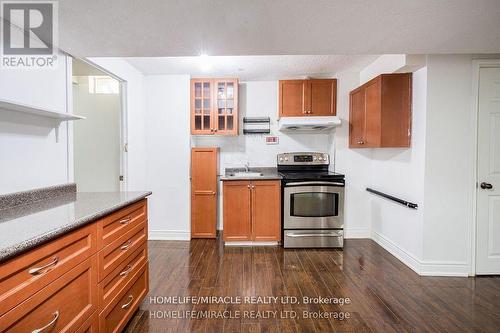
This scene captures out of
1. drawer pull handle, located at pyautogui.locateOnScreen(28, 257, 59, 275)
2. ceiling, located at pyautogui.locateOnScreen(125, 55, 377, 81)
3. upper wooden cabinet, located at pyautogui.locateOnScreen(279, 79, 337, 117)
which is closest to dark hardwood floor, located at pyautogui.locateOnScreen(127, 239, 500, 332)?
drawer pull handle, located at pyautogui.locateOnScreen(28, 257, 59, 275)

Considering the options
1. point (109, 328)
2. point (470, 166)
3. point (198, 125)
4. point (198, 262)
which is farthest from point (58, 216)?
point (470, 166)

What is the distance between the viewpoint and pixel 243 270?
2.48 metres

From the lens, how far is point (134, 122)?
3.06 m

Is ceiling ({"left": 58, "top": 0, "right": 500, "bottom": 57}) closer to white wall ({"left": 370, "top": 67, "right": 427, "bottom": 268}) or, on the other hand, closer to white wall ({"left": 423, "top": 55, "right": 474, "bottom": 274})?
white wall ({"left": 423, "top": 55, "right": 474, "bottom": 274})

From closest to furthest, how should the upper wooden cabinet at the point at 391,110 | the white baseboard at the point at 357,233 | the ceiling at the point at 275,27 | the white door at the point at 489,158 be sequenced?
the ceiling at the point at 275,27, the white door at the point at 489,158, the upper wooden cabinet at the point at 391,110, the white baseboard at the point at 357,233

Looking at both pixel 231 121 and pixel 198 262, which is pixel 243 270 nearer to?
pixel 198 262

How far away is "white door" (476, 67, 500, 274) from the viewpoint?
7.58 ft

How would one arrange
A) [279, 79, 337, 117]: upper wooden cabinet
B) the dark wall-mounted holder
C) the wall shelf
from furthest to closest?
the dark wall-mounted holder < [279, 79, 337, 117]: upper wooden cabinet < the wall shelf

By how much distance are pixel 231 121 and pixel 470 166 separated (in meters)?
2.82

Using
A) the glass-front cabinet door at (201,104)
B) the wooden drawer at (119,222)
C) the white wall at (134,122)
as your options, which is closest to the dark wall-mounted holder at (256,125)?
the glass-front cabinet door at (201,104)

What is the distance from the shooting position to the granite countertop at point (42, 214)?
0.85 meters

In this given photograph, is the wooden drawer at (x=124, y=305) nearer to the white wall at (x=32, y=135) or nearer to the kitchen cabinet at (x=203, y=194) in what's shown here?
the white wall at (x=32, y=135)

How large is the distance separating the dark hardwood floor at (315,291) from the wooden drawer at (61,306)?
70 cm

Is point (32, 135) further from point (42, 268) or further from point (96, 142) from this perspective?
point (96, 142)
